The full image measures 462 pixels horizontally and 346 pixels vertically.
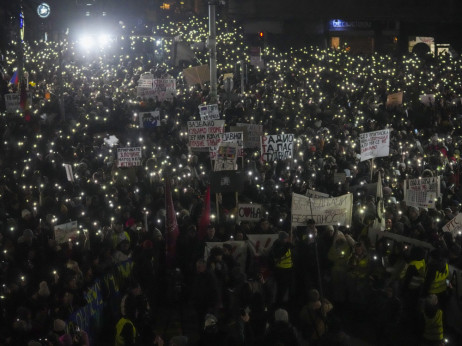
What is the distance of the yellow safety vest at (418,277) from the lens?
9452 mm

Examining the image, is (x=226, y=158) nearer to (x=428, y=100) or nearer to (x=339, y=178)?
(x=339, y=178)

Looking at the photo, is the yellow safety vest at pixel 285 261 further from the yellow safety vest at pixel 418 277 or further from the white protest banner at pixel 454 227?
the white protest banner at pixel 454 227

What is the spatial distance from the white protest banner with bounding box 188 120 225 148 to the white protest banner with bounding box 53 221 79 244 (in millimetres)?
5320

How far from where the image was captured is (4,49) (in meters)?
34.9

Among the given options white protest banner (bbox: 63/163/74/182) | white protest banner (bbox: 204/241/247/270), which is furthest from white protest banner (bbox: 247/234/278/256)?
white protest banner (bbox: 63/163/74/182)

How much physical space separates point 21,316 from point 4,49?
29738mm

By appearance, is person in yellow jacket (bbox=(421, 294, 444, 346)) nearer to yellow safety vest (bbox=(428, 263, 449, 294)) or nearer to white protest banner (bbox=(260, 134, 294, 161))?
yellow safety vest (bbox=(428, 263, 449, 294))

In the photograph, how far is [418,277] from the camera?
9.46 meters

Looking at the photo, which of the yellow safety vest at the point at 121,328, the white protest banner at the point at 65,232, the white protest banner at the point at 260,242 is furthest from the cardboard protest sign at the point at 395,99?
the yellow safety vest at the point at 121,328

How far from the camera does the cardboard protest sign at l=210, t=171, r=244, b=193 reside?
12.8m

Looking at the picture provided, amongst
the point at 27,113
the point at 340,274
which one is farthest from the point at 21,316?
the point at 27,113

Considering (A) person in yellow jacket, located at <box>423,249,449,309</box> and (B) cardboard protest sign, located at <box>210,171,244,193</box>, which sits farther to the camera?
(B) cardboard protest sign, located at <box>210,171,244,193</box>

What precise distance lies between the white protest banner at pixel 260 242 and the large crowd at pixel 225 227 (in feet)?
0.51

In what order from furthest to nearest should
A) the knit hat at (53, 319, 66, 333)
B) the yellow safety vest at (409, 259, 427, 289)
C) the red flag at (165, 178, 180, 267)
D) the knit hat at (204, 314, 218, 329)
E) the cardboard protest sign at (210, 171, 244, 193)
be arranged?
the cardboard protest sign at (210, 171, 244, 193), the red flag at (165, 178, 180, 267), the yellow safety vest at (409, 259, 427, 289), the knit hat at (204, 314, 218, 329), the knit hat at (53, 319, 66, 333)
